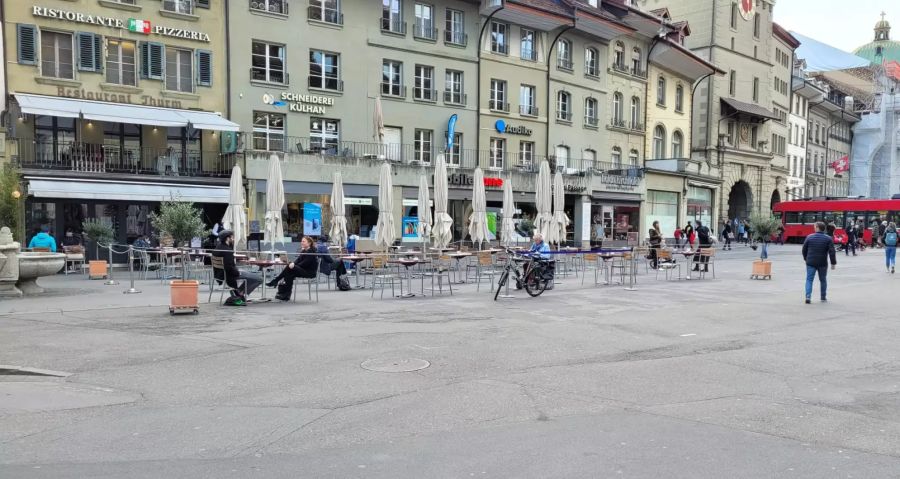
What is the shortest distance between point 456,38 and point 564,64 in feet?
26.8

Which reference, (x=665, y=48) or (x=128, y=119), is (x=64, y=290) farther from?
(x=665, y=48)

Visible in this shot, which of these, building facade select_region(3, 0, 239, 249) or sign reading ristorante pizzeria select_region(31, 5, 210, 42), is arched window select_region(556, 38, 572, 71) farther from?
sign reading ristorante pizzeria select_region(31, 5, 210, 42)

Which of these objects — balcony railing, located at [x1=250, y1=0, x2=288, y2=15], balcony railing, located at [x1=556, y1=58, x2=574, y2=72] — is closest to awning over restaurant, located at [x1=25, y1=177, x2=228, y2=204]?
balcony railing, located at [x1=250, y1=0, x2=288, y2=15]

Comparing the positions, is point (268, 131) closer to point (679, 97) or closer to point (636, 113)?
point (636, 113)

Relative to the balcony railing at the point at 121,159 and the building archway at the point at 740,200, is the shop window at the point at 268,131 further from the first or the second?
the building archway at the point at 740,200

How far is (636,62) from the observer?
4478 centimetres

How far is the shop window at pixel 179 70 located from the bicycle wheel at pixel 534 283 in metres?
18.4

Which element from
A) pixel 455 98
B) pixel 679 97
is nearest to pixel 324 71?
pixel 455 98

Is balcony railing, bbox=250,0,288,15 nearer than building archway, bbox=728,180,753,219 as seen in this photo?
Yes

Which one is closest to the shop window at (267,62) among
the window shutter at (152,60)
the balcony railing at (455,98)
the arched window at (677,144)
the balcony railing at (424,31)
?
the window shutter at (152,60)

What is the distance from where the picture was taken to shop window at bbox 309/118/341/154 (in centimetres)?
3062

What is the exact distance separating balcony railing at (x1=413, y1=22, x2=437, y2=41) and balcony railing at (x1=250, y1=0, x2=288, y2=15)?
21.9ft

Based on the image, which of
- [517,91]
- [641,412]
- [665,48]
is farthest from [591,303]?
[665,48]

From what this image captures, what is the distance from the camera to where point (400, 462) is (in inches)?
195
